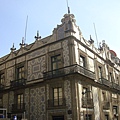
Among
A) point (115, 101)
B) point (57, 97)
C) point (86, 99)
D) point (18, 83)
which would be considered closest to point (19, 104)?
point (18, 83)

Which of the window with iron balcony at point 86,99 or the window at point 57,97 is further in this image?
the window with iron balcony at point 86,99

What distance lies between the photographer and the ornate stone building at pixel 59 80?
1831cm

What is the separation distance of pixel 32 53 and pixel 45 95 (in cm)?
551

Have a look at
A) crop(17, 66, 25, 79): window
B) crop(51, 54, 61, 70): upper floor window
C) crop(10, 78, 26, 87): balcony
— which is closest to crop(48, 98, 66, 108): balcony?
crop(51, 54, 61, 70): upper floor window

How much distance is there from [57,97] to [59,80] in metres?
1.62

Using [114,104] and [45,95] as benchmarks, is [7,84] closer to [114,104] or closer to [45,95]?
[45,95]

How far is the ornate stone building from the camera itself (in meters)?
18.3

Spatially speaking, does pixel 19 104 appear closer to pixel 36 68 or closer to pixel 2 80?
pixel 36 68

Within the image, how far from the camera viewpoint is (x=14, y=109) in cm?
2222

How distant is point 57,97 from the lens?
62.4ft

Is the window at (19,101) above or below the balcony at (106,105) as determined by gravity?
above

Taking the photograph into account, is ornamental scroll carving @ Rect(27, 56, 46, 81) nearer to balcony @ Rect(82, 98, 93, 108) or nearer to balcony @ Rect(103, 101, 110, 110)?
balcony @ Rect(82, 98, 93, 108)

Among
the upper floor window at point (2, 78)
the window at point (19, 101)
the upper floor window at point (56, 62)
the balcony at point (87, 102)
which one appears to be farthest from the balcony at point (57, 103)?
the upper floor window at point (2, 78)

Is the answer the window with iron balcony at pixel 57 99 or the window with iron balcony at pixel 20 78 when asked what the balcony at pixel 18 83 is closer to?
the window with iron balcony at pixel 20 78
